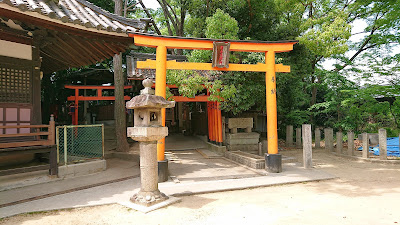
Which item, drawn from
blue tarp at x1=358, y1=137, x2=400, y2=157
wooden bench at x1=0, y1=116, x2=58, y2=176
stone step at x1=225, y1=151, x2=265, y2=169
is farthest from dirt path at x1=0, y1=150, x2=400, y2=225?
blue tarp at x1=358, y1=137, x2=400, y2=157

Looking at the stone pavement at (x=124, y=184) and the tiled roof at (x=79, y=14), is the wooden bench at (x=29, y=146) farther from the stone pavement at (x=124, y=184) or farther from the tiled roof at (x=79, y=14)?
the tiled roof at (x=79, y=14)

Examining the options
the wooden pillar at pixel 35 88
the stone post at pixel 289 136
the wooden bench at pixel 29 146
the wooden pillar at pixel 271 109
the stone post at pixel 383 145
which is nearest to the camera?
the wooden bench at pixel 29 146

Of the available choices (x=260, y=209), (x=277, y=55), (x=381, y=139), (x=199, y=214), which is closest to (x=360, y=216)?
(x=260, y=209)

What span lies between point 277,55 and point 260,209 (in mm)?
10356

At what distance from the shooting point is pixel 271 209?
4.81 metres

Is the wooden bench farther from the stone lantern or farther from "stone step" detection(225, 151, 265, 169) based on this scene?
"stone step" detection(225, 151, 265, 169)

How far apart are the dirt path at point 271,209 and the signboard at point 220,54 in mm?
3900

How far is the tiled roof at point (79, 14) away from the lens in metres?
5.21

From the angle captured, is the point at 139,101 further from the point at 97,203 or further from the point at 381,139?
the point at 381,139

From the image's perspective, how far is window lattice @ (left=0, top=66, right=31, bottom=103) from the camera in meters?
6.90

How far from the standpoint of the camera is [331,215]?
174 inches

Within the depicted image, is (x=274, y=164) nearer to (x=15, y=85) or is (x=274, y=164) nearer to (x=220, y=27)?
(x=220, y=27)

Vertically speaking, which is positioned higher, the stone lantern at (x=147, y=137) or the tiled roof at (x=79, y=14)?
the tiled roof at (x=79, y=14)

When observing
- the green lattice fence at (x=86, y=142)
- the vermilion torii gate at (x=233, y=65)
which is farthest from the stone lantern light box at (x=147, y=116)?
the green lattice fence at (x=86, y=142)
